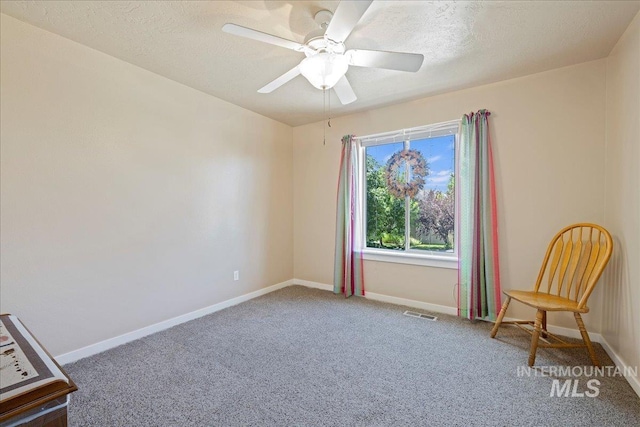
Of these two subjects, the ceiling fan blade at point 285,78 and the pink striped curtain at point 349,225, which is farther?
the pink striped curtain at point 349,225

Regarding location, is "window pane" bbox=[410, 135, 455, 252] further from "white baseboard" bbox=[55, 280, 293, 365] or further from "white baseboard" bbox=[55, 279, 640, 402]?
"white baseboard" bbox=[55, 280, 293, 365]

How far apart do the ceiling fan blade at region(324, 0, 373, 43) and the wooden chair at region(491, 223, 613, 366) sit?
2.27 metres

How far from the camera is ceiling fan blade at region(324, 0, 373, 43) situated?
1.38 m

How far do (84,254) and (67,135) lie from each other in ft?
3.00

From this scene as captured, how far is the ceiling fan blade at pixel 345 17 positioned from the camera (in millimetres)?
1381

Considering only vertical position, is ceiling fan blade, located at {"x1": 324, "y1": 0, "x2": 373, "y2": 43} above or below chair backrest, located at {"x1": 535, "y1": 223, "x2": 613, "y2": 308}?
above

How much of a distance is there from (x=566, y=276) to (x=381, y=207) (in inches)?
77.1

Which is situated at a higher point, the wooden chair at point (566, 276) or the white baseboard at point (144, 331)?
the wooden chair at point (566, 276)

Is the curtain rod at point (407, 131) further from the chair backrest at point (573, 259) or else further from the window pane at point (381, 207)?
the chair backrest at point (573, 259)

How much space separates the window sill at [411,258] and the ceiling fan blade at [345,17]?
2489mm

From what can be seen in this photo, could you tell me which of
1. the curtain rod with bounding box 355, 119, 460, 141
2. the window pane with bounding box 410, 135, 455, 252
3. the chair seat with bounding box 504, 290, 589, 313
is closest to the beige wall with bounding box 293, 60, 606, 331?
the curtain rod with bounding box 355, 119, 460, 141

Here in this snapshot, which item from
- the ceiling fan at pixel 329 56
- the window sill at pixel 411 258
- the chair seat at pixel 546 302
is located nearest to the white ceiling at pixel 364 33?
the ceiling fan at pixel 329 56

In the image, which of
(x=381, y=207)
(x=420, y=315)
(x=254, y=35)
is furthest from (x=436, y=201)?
(x=254, y=35)

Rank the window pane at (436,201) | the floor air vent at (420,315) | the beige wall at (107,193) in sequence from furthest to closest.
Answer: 1. the window pane at (436,201)
2. the floor air vent at (420,315)
3. the beige wall at (107,193)
